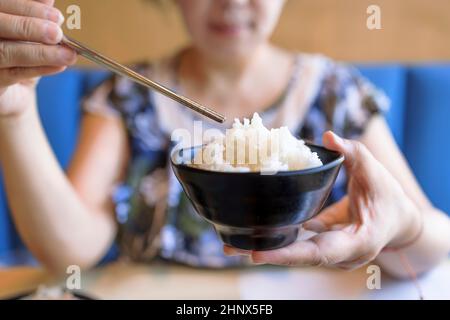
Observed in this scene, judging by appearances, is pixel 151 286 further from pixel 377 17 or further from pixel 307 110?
pixel 377 17

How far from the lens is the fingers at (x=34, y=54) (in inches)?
17.2

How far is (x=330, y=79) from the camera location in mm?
850

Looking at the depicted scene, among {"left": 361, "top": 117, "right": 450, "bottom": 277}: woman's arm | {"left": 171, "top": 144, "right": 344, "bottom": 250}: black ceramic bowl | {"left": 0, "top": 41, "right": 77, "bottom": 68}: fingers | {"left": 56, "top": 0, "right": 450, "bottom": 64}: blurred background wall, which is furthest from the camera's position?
{"left": 56, "top": 0, "right": 450, "bottom": 64}: blurred background wall

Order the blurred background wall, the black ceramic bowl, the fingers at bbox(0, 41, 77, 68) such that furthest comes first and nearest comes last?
the blurred background wall
the fingers at bbox(0, 41, 77, 68)
the black ceramic bowl

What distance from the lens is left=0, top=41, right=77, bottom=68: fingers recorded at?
438 mm

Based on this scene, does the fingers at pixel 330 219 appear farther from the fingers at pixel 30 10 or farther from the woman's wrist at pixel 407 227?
the fingers at pixel 30 10

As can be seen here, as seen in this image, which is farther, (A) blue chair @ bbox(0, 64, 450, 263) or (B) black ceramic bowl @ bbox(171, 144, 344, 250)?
(A) blue chair @ bbox(0, 64, 450, 263)

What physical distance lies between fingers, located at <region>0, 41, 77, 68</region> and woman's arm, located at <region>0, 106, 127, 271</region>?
0.42 ft

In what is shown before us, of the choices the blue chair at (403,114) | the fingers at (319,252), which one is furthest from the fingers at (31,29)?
the blue chair at (403,114)

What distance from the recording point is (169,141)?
816mm

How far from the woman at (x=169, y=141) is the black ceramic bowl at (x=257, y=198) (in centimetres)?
16

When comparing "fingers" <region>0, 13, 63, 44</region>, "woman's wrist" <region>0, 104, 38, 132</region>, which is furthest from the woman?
"fingers" <region>0, 13, 63, 44</region>

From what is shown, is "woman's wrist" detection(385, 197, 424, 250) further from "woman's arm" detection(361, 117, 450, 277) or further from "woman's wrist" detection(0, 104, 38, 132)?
"woman's wrist" detection(0, 104, 38, 132)

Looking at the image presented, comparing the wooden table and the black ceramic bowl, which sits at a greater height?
the black ceramic bowl
